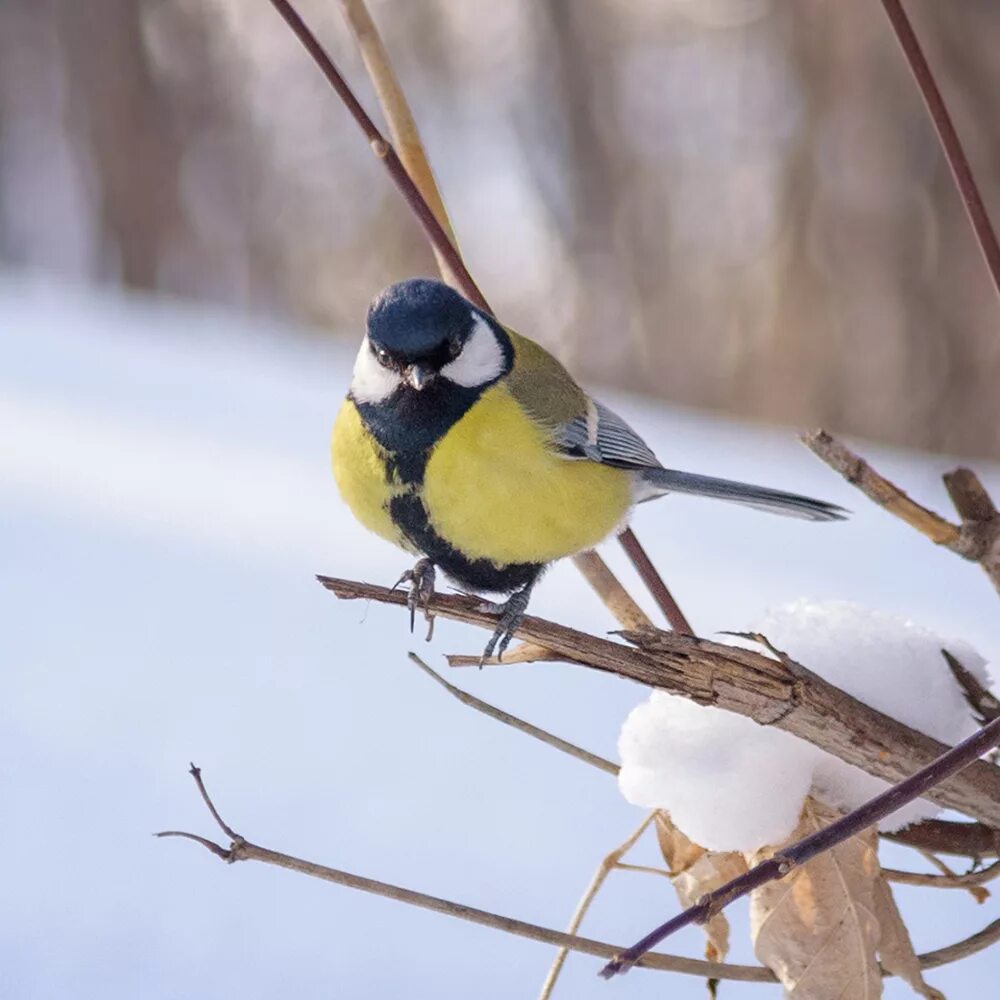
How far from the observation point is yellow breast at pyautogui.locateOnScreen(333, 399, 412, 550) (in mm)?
1594

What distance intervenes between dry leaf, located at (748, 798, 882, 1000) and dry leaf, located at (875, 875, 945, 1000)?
2 cm

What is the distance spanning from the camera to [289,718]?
204 cm

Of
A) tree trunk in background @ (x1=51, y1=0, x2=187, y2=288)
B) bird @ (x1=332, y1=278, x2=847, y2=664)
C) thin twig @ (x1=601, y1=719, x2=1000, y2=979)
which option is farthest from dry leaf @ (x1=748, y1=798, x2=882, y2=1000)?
tree trunk in background @ (x1=51, y1=0, x2=187, y2=288)

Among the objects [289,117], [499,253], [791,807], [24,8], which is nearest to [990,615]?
[791,807]

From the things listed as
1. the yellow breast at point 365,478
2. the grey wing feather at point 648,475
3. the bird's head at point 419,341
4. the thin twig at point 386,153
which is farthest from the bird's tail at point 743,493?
the thin twig at point 386,153

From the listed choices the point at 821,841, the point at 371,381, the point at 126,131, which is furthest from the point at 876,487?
the point at 126,131

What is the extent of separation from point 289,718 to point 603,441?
0.67 meters

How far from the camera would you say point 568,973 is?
153 centimetres

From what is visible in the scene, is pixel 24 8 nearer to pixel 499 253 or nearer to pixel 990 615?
pixel 499 253

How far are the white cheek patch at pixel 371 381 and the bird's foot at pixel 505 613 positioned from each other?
0.29 meters

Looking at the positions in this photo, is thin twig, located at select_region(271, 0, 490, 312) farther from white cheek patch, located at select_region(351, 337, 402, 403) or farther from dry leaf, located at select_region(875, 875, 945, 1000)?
dry leaf, located at select_region(875, 875, 945, 1000)

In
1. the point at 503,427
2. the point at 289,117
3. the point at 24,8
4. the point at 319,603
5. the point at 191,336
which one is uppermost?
the point at 24,8

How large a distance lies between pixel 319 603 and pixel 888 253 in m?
3.48

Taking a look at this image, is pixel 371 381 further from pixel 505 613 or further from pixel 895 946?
pixel 895 946
